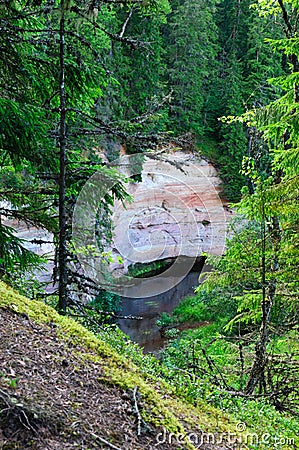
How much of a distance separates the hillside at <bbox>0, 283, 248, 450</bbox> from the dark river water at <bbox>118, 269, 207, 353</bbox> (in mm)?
10160

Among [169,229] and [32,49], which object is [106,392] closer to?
[32,49]

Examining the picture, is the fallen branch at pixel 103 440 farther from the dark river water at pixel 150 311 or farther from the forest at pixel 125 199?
the dark river water at pixel 150 311

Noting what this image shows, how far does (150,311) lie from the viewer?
16.7 metres

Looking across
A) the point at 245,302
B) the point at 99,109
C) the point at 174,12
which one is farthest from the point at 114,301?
the point at 174,12

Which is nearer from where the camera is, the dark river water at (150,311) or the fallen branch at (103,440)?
the fallen branch at (103,440)

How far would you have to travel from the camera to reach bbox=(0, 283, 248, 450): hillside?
1.79m

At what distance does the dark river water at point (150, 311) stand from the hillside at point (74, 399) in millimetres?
10160

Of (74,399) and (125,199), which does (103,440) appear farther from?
(125,199)

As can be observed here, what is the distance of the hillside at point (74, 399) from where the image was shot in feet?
5.86

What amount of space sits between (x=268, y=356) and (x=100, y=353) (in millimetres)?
3046

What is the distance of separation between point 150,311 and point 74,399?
1482cm

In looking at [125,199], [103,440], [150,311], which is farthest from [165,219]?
[103,440]

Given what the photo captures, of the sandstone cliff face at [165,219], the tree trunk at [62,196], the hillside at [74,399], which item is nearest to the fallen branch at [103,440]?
the hillside at [74,399]

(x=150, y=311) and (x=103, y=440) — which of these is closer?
(x=103, y=440)
